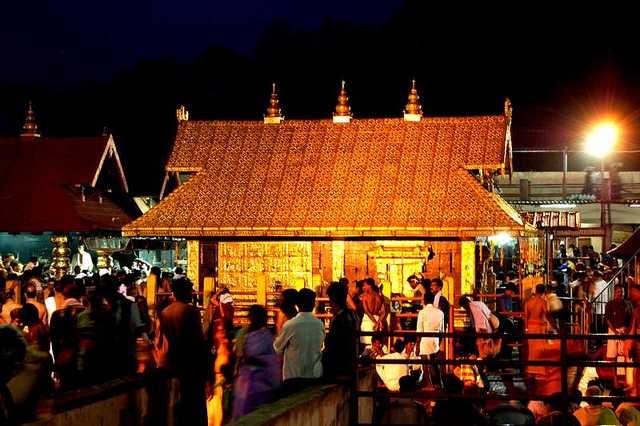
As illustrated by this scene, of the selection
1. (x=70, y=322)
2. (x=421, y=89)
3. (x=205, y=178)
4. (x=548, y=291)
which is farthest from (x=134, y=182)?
(x=70, y=322)

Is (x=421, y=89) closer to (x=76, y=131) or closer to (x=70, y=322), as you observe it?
(x=76, y=131)

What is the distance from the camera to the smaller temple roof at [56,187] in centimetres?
3578

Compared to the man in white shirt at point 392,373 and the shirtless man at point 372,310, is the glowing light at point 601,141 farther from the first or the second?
the man in white shirt at point 392,373

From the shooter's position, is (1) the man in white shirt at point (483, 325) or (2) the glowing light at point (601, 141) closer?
(1) the man in white shirt at point (483, 325)

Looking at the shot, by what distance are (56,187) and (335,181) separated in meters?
13.8

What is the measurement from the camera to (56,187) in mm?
37188

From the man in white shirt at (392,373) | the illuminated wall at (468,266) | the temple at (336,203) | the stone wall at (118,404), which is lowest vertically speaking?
the man in white shirt at (392,373)

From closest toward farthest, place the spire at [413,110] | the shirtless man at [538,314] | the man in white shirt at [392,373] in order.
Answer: the man in white shirt at [392,373], the shirtless man at [538,314], the spire at [413,110]

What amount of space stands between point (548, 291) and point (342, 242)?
7091mm

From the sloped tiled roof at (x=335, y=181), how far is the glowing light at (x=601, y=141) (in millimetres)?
11744

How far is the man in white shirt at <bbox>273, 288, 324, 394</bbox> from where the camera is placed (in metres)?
11.3

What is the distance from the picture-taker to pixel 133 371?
1252 cm

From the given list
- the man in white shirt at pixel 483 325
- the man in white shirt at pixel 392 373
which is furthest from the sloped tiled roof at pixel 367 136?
the man in white shirt at pixel 392 373

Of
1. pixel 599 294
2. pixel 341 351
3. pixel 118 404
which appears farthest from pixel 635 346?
pixel 599 294
